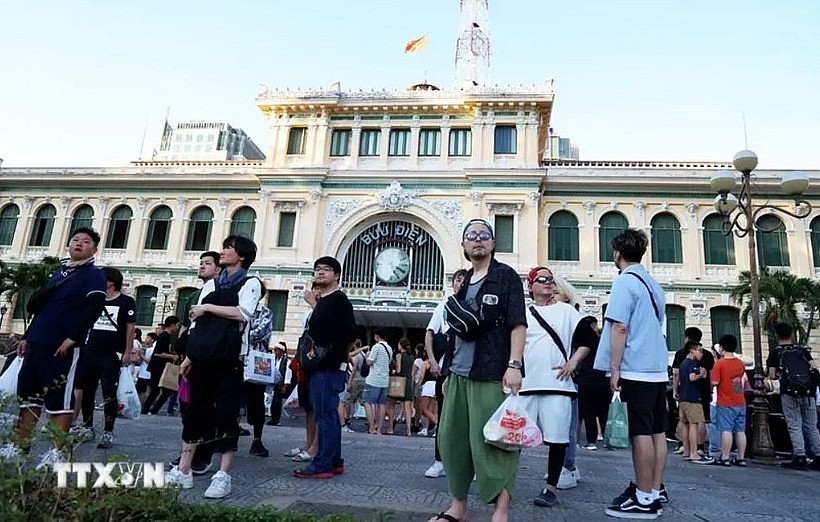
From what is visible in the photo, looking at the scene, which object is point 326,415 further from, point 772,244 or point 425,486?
point 772,244

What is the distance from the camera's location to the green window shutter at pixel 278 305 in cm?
2108

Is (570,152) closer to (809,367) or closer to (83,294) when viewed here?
(809,367)

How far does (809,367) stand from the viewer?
23.9ft

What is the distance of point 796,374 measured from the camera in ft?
23.7

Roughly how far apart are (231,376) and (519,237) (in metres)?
17.6

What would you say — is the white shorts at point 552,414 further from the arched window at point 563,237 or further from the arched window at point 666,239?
the arched window at point 666,239

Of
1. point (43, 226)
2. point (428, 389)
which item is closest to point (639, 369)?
point (428, 389)

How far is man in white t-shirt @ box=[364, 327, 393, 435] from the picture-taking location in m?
8.80

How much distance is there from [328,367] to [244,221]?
19.8 m

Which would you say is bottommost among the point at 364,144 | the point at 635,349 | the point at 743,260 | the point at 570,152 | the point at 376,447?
the point at 376,447

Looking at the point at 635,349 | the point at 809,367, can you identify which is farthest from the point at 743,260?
the point at 635,349

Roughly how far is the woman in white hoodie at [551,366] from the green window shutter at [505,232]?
16186 millimetres

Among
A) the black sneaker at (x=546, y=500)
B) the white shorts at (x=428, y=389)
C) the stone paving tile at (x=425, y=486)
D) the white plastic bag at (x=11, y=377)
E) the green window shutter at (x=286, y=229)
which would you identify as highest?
the green window shutter at (x=286, y=229)

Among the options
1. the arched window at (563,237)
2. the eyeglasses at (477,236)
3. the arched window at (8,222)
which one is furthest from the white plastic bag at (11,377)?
the arched window at (8,222)
